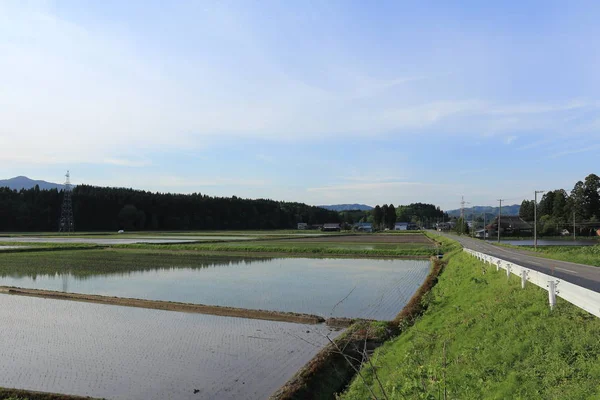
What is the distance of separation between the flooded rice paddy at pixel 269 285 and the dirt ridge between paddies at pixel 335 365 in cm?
179

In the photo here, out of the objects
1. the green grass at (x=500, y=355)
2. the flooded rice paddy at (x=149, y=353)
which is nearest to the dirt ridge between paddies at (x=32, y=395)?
the flooded rice paddy at (x=149, y=353)

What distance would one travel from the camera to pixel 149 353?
10.2m

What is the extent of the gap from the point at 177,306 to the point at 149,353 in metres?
5.34

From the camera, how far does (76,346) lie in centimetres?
1095

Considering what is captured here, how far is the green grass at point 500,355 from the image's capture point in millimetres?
5457

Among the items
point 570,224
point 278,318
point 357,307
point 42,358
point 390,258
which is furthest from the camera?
point 570,224

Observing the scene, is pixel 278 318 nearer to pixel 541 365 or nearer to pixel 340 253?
pixel 541 365

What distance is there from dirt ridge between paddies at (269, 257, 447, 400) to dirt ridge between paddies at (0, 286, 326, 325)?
218 cm

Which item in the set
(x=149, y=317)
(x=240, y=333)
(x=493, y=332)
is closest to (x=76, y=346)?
(x=149, y=317)

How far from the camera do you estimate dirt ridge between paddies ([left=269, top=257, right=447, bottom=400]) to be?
7801mm

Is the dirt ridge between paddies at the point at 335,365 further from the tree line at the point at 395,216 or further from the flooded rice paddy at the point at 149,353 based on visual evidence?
the tree line at the point at 395,216

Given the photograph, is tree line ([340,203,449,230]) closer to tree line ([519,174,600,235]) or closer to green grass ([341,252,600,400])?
tree line ([519,174,600,235])

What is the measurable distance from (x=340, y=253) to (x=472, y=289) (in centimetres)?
2429

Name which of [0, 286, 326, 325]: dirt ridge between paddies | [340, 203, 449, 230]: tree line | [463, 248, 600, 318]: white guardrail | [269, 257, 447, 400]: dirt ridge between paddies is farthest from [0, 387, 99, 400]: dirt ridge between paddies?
[340, 203, 449, 230]: tree line
